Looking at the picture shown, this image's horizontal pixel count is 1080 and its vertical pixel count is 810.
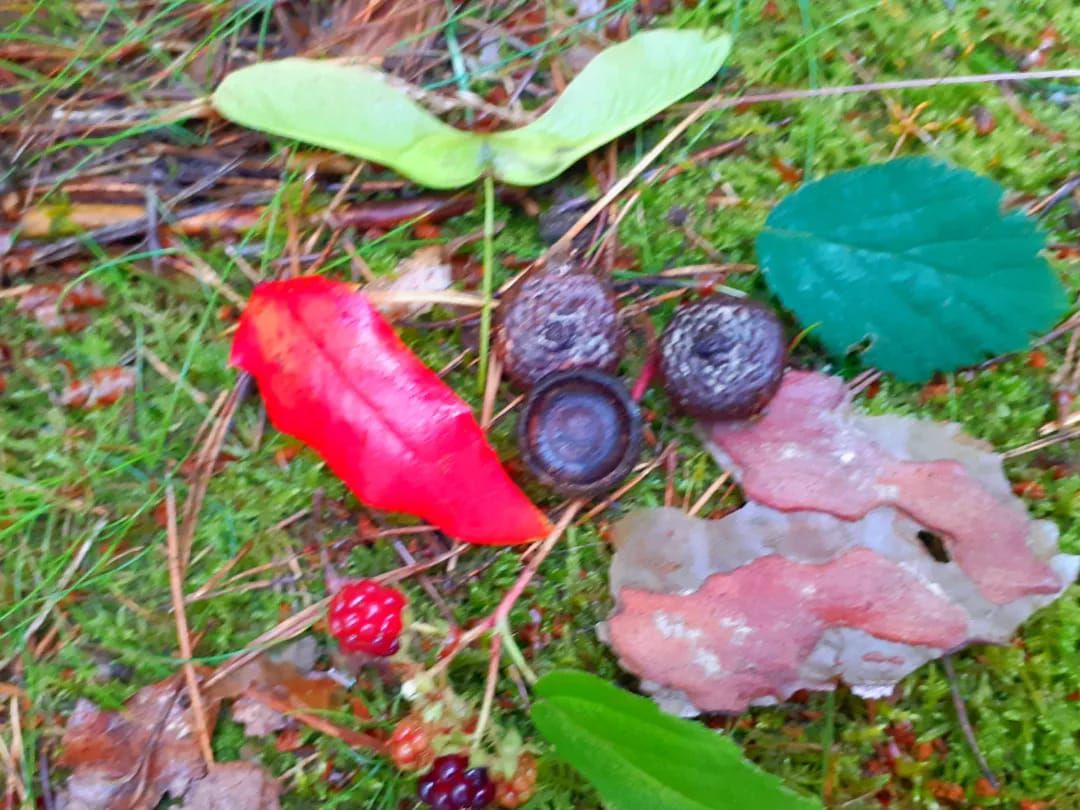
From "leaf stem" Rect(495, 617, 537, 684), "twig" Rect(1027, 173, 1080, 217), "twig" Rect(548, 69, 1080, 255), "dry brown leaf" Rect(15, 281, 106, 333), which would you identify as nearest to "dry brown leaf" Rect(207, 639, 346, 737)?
"leaf stem" Rect(495, 617, 537, 684)

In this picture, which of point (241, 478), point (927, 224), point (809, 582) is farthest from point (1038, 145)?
point (241, 478)

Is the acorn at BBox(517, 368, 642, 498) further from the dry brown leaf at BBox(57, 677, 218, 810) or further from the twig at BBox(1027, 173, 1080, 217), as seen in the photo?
the twig at BBox(1027, 173, 1080, 217)

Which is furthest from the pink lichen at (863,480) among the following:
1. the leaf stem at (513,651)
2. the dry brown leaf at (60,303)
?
the dry brown leaf at (60,303)

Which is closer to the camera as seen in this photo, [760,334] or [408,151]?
[760,334]

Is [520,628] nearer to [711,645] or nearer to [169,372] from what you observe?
[711,645]

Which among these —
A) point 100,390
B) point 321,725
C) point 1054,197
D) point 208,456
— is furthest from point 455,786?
point 1054,197

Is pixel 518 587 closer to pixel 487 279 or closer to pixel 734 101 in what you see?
pixel 487 279
